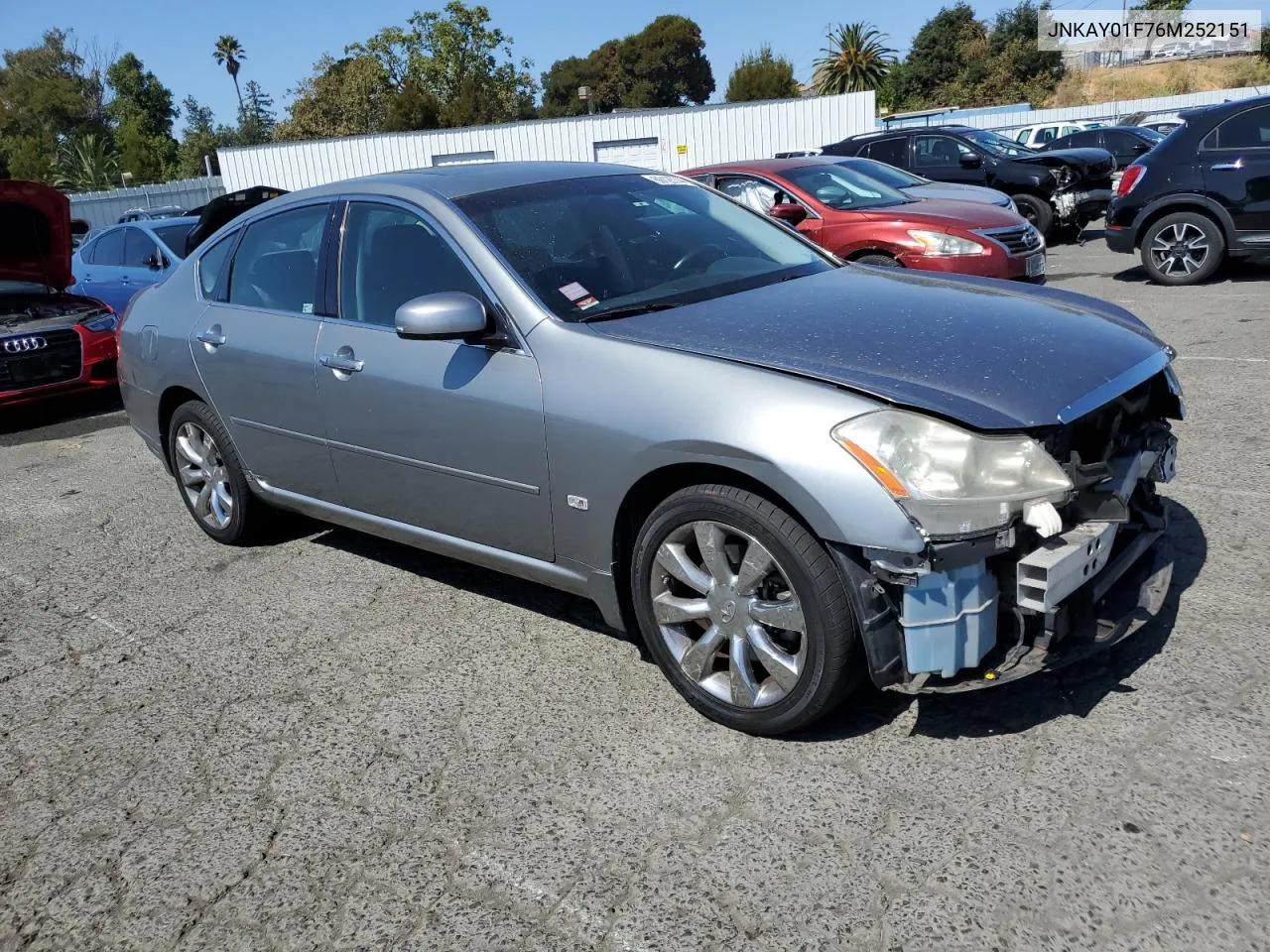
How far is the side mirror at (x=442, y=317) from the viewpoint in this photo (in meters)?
3.39

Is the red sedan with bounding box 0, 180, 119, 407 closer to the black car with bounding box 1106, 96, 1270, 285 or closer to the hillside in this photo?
the black car with bounding box 1106, 96, 1270, 285

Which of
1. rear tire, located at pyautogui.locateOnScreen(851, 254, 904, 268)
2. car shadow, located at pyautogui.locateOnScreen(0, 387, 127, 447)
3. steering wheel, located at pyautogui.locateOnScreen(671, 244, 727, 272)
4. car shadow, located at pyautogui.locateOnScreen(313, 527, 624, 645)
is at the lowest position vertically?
car shadow, located at pyautogui.locateOnScreen(0, 387, 127, 447)

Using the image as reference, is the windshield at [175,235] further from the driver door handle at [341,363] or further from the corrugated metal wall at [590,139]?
the corrugated metal wall at [590,139]

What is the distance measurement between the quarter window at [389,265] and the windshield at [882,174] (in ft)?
24.4

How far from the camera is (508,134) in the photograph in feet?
105

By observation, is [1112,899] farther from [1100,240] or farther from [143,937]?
[1100,240]

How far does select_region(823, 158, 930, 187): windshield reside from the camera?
1071 cm

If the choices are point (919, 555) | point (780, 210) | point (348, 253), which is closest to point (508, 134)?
point (780, 210)

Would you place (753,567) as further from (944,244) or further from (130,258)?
(130,258)

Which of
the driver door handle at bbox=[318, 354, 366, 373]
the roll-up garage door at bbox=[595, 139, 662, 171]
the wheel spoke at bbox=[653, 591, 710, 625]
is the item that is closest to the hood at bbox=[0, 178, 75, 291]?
the driver door handle at bbox=[318, 354, 366, 373]

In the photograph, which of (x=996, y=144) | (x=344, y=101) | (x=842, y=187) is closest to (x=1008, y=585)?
(x=842, y=187)

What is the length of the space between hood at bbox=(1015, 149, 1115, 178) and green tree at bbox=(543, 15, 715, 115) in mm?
84117

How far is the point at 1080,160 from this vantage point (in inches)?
554

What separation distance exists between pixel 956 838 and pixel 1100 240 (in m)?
14.5
